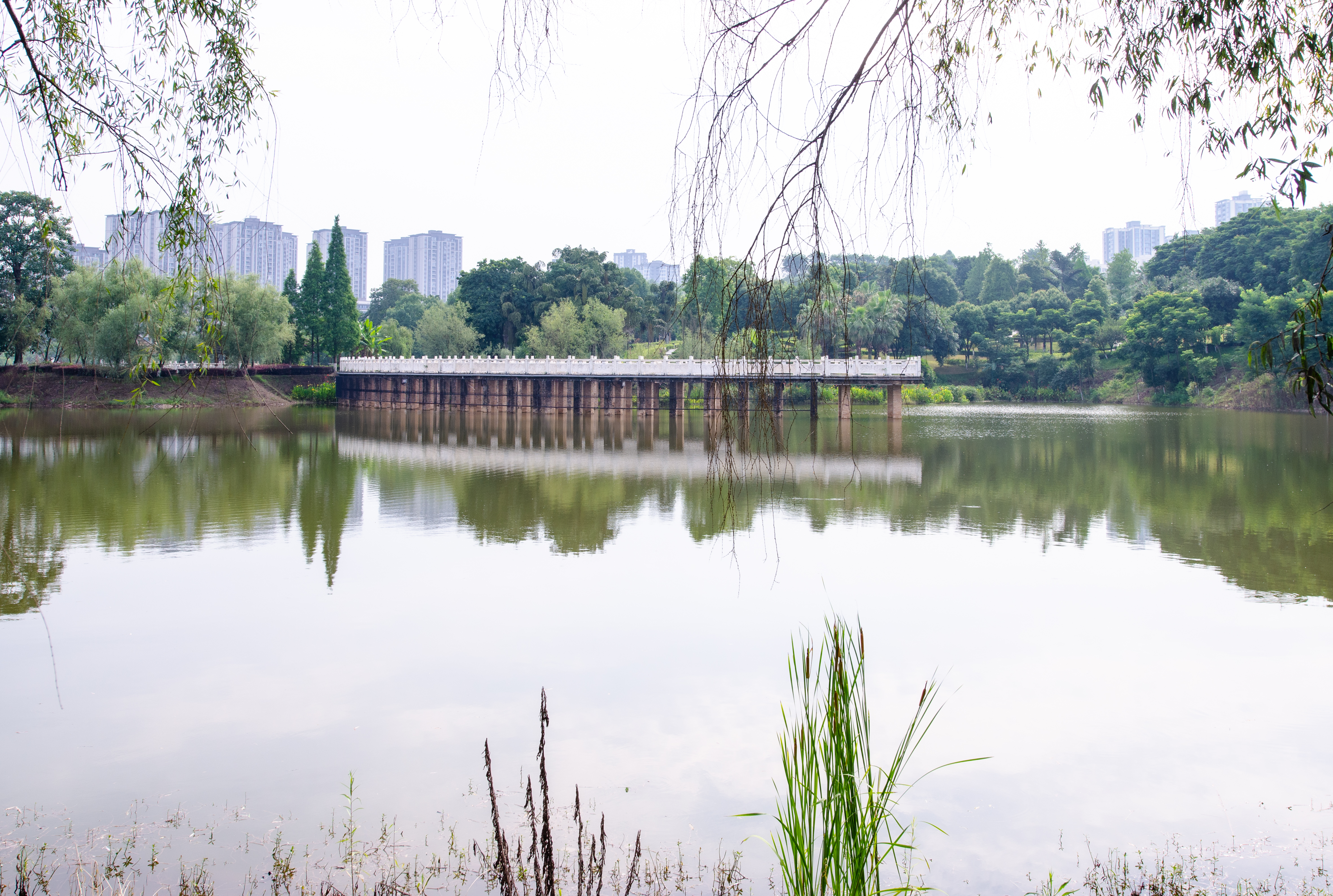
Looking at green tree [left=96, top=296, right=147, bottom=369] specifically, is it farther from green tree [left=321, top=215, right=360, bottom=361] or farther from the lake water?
the lake water

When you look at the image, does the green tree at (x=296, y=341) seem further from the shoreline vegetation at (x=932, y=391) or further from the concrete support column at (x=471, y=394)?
the concrete support column at (x=471, y=394)

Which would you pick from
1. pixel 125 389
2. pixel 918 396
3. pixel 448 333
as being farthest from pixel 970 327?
pixel 125 389

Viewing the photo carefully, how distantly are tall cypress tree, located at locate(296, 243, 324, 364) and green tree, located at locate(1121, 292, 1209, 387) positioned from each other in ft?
138

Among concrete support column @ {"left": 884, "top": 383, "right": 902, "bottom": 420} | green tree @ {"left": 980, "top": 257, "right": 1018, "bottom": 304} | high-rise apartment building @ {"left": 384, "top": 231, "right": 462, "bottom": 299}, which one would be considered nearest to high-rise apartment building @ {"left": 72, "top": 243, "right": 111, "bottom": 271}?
concrete support column @ {"left": 884, "top": 383, "right": 902, "bottom": 420}

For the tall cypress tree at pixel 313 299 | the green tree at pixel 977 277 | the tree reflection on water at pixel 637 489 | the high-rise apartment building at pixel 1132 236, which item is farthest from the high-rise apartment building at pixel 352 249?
the green tree at pixel 977 277

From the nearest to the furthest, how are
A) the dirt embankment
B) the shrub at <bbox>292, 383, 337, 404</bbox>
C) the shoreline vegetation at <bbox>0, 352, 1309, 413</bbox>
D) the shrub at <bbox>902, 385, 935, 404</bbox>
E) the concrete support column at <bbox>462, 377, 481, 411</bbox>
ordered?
the dirt embankment
the shoreline vegetation at <bbox>0, 352, 1309, 413</bbox>
the concrete support column at <bbox>462, 377, 481, 411</bbox>
the shrub at <bbox>292, 383, 337, 404</bbox>
the shrub at <bbox>902, 385, 935, 404</bbox>

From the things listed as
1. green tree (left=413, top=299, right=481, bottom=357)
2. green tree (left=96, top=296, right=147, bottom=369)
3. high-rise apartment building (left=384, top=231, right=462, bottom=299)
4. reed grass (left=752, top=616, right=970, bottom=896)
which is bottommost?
reed grass (left=752, top=616, right=970, bottom=896)

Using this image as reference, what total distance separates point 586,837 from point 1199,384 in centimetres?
5291

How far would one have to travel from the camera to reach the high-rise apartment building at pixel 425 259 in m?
99.9

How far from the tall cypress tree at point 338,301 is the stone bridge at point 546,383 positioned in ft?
10.3

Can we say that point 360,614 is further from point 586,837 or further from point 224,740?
point 586,837

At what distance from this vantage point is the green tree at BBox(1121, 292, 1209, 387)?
47.5 meters

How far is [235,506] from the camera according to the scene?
14430mm

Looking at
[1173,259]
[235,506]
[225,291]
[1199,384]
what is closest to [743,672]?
[225,291]
